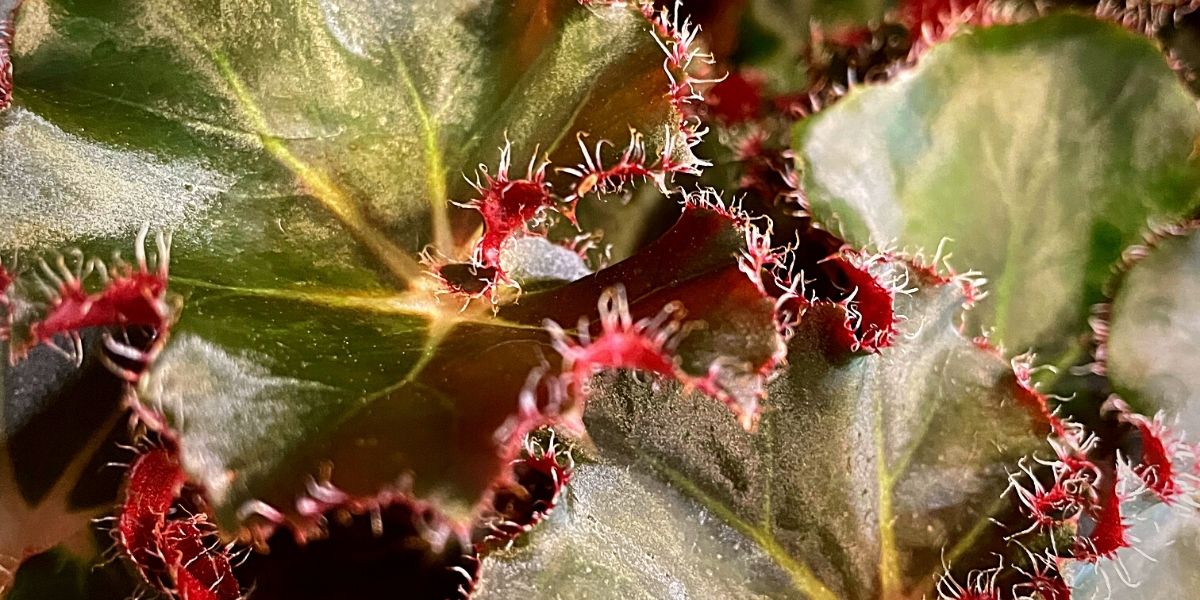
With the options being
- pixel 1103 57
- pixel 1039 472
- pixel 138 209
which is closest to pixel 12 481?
pixel 138 209

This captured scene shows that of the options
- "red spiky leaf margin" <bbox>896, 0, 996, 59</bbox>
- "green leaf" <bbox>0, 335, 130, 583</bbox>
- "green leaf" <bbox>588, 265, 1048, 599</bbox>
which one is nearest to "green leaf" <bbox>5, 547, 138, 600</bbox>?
"green leaf" <bbox>0, 335, 130, 583</bbox>

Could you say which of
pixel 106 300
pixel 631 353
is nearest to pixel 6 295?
pixel 106 300

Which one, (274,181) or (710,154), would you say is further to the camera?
(710,154)

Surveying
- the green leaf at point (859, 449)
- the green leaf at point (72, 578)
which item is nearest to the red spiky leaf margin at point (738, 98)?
the green leaf at point (859, 449)

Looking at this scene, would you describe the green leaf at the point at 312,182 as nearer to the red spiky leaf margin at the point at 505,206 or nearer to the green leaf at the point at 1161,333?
the red spiky leaf margin at the point at 505,206

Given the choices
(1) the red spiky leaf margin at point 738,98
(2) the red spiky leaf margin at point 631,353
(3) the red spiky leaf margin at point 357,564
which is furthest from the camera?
(1) the red spiky leaf margin at point 738,98

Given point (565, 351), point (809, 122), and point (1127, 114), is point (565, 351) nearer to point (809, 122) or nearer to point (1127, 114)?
point (809, 122)

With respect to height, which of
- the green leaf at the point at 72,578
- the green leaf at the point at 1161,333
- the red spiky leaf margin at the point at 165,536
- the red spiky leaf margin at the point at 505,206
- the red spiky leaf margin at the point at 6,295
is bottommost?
the green leaf at the point at 72,578
